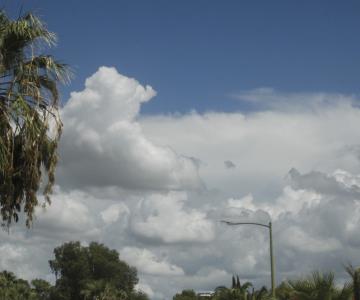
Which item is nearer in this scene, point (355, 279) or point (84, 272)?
point (355, 279)

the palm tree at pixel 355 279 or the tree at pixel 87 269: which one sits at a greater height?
the tree at pixel 87 269

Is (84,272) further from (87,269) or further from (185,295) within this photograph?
(185,295)

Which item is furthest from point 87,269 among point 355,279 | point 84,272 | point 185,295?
point 355,279

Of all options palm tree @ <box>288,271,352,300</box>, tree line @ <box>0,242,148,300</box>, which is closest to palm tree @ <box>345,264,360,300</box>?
palm tree @ <box>288,271,352,300</box>

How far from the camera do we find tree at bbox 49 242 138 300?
12169 cm

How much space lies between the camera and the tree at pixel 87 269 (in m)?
122

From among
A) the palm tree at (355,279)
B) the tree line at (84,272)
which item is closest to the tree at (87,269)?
the tree line at (84,272)

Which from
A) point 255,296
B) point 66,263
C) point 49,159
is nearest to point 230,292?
point 255,296

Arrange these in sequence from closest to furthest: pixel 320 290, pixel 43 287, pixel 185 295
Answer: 1. pixel 320 290
2. pixel 43 287
3. pixel 185 295

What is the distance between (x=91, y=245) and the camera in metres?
128

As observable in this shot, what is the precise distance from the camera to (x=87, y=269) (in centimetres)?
12306

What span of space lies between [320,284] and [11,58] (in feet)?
41.7

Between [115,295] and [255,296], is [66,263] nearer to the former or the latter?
[115,295]

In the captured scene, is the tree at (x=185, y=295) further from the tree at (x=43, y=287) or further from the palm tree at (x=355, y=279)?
the palm tree at (x=355, y=279)
